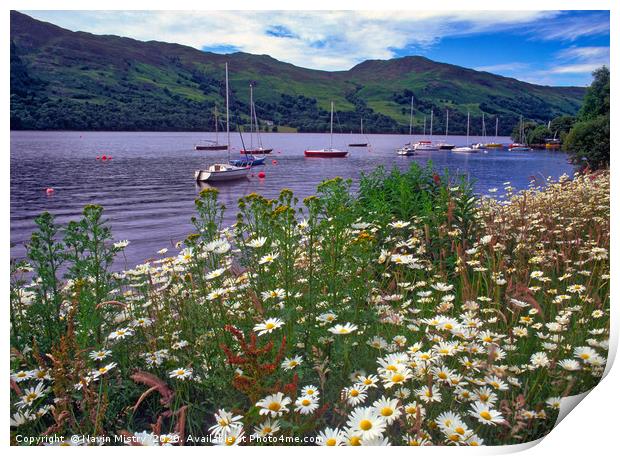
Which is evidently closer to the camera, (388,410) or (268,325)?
(388,410)

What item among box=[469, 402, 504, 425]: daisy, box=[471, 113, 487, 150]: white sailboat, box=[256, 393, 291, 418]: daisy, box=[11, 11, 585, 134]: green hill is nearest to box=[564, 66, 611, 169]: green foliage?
box=[11, 11, 585, 134]: green hill

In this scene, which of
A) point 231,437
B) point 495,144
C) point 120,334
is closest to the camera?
point 231,437

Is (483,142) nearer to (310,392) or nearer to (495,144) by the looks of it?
(495,144)

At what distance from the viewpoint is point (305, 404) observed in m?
2.08

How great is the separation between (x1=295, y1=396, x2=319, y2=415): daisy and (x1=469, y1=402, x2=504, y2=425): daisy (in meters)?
0.65

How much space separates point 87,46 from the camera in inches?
139

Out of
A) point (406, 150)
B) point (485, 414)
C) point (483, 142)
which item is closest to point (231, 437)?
point (485, 414)

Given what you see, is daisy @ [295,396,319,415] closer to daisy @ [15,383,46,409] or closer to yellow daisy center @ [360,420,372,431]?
yellow daisy center @ [360,420,372,431]

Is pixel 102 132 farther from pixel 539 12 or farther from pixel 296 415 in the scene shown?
pixel 539 12

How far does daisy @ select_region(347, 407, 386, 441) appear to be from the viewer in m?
1.89

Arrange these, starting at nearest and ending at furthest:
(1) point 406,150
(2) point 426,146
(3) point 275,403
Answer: (3) point 275,403 → (2) point 426,146 → (1) point 406,150

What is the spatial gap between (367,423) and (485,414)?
1.73 ft

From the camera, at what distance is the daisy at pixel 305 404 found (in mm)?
2050
